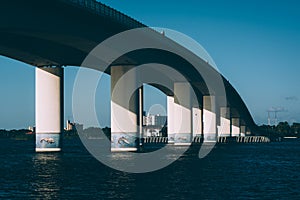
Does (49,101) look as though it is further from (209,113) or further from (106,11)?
(209,113)

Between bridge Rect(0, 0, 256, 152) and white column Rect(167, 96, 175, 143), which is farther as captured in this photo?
white column Rect(167, 96, 175, 143)

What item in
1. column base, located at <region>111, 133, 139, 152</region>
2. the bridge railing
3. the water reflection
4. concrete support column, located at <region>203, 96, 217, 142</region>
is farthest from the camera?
concrete support column, located at <region>203, 96, 217, 142</region>

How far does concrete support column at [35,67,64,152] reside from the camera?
260 ft

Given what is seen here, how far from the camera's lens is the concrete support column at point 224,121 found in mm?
153000

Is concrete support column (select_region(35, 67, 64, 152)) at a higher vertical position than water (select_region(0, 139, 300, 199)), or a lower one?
higher

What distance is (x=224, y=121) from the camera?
157 m

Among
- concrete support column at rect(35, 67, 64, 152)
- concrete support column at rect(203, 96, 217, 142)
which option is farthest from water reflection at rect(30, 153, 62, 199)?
concrete support column at rect(203, 96, 217, 142)

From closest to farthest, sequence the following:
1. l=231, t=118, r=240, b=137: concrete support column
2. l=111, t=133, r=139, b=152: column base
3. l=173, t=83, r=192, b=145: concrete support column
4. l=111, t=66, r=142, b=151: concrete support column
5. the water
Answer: the water < l=111, t=66, r=142, b=151: concrete support column < l=111, t=133, r=139, b=152: column base < l=173, t=83, r=192, b=145: concrete support column < l=231, t=118, r=240, b=137: concrete support column

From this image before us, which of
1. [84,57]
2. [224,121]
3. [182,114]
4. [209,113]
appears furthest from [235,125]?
[84,57]

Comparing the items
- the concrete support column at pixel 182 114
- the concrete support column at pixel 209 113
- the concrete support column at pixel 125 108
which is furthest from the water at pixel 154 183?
the concrete support column at pixel 209 113

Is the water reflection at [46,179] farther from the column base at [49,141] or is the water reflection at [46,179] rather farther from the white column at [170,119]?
the white column at [170,119]

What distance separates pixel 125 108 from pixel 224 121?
81050 millimetres

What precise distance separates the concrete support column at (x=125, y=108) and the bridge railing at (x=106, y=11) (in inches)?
329

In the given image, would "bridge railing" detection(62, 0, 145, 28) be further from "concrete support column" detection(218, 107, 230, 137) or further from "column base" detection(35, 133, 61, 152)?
"concrete support column" detection(218, 107, 230, 137)
